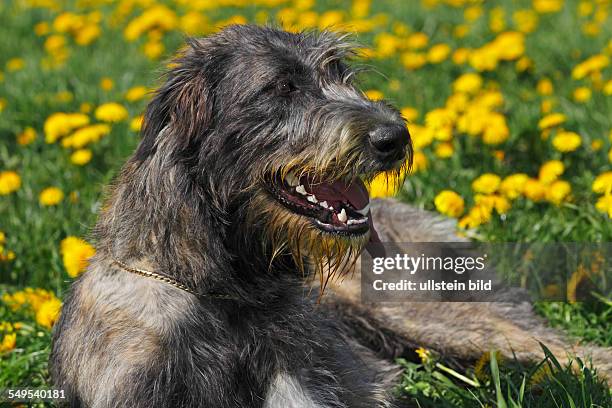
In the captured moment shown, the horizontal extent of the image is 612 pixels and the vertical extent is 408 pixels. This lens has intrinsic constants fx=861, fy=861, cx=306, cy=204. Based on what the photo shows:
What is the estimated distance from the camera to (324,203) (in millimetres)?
3379

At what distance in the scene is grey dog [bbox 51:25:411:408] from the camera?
3.28 metres

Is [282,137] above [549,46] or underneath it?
underneath

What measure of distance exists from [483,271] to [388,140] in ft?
6.89

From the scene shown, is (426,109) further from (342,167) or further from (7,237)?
(342,167)

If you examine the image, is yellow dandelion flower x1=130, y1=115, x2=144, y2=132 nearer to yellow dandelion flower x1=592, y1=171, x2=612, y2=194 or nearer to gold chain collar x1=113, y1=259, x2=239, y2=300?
gold chain collar x1=113, y1=259, x2=239, y2=300

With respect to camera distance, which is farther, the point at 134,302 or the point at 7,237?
the point at 7,237

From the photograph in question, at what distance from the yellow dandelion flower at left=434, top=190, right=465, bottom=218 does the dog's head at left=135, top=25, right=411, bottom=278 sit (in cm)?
188

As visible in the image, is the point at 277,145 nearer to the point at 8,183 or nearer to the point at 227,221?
the point at 227,221

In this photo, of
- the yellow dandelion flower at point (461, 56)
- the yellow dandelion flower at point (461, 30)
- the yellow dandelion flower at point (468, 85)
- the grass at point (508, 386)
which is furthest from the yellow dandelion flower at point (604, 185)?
the yellow dandelion flower at point (461, 30)

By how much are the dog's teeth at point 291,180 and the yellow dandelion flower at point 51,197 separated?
2.76m

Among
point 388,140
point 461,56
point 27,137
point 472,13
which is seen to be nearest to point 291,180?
point 388,140

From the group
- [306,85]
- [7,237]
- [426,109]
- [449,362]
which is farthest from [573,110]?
[7,237]

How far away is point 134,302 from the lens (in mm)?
3354

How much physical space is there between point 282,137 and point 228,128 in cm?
21
